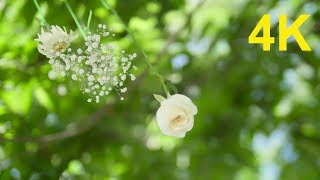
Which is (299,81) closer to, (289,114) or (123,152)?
(289,114)

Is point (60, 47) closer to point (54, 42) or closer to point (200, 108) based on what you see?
point (54, 42)

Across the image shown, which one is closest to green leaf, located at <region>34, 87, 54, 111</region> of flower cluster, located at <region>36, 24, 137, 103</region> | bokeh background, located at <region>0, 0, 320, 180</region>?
bokeh background, located at <region>0, 0, 320, 180</region>

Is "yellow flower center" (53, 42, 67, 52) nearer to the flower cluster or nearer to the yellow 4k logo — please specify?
the flower cluster

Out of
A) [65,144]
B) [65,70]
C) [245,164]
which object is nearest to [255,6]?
[245,164]

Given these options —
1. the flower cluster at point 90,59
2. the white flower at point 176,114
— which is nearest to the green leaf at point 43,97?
the flower cluster at point 90,59

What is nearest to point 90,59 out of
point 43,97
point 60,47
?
point 60,47
